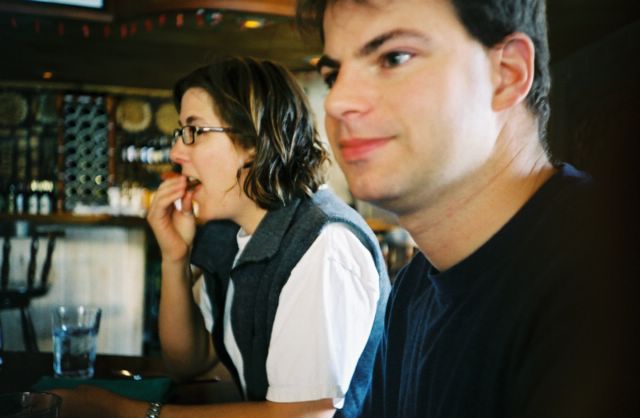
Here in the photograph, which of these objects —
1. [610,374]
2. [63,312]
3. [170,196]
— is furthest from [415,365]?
[170,196]

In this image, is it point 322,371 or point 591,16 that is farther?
point 591,16

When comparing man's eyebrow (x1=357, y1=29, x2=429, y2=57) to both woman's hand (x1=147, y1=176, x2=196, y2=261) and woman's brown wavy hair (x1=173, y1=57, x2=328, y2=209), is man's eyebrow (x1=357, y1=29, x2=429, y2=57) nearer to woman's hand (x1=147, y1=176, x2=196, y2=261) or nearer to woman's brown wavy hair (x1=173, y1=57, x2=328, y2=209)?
woman's brown wavy hair (x1=173, y1=57, x2=328, y2=209)

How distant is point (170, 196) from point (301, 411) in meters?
0.83

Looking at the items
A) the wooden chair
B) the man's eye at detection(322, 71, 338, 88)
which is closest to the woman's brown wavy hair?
the man's eye at detection(322, 71, 338, 88)

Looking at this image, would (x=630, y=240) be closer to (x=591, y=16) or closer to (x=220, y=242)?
(x=220, y=242)

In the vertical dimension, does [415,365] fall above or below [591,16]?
below

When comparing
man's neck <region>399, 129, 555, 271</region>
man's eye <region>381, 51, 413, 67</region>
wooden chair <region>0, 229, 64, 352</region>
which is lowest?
wooden chair <region>0, 229, 64, 352</region>

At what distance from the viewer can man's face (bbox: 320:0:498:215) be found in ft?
2.16

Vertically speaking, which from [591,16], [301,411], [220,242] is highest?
[591,16]

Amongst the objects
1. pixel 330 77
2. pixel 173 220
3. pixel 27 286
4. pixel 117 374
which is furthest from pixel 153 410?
pixel 27 286

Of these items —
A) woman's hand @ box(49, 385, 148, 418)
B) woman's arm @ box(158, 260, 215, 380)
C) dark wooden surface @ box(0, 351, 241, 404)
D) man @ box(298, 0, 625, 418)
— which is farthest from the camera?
woman's arm @ box(158, 260, 215, 380)

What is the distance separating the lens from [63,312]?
128cm

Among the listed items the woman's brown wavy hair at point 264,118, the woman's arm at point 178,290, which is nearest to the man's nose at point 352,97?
the woman's brown wavy hair at point 264,118

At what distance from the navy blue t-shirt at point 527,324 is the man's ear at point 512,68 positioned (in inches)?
3.8
